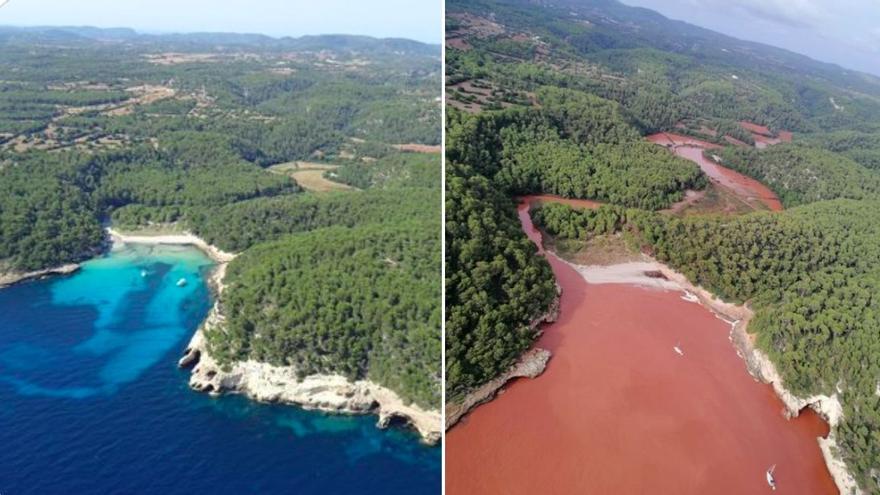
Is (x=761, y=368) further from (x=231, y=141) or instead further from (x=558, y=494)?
(x=231, y=141)

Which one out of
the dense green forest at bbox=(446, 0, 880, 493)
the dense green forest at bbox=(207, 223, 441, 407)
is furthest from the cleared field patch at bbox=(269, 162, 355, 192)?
the dense green forest at bbox=(207, 223, 441, 407)

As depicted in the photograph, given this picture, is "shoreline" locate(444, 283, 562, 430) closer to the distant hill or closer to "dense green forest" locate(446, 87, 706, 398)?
"dense green forest" locate(446, 87, 706, 398)

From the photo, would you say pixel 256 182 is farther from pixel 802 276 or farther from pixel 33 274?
pixel 802 276

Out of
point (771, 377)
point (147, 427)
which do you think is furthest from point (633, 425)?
point (147, 427)

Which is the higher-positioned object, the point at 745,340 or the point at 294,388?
the point at 745,340

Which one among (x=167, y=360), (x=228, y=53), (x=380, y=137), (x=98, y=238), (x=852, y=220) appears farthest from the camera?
(x=228, y=53)

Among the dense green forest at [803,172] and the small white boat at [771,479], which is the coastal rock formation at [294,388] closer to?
the small white boat at [771,479]

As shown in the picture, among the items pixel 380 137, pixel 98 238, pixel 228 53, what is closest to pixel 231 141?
pixel 380 137
